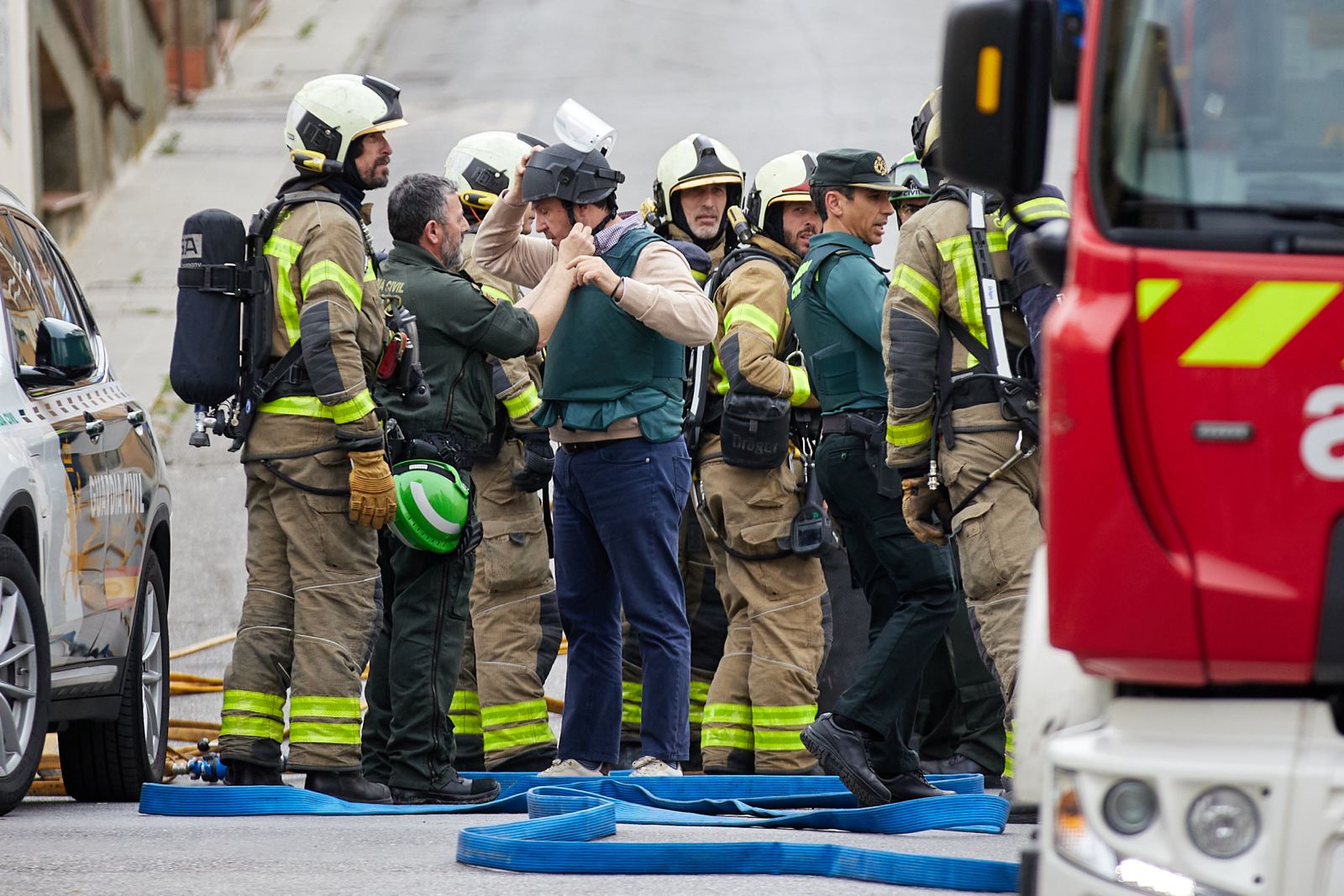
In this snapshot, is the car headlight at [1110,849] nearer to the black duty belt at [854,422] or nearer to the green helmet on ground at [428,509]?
the black duty belt at [854,422]

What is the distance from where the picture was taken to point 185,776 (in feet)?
25.9

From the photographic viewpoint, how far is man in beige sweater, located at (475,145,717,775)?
23.0 feet

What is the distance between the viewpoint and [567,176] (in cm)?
703

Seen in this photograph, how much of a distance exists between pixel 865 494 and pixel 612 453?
3.05 feet

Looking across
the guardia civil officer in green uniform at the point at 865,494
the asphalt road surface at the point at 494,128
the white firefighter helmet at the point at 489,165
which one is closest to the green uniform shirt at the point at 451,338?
the guardia civil officer in green uniform at the point at 865,494

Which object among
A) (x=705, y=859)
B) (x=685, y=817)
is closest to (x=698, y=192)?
(x=685, y=817)

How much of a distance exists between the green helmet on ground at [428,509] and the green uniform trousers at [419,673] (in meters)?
0.16

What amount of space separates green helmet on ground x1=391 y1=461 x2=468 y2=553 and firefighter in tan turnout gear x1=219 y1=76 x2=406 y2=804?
0.39ft

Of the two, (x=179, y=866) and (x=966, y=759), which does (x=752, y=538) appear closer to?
(x=966, y=759)

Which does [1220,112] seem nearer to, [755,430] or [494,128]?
[755,430]

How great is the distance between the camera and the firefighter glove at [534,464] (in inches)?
307

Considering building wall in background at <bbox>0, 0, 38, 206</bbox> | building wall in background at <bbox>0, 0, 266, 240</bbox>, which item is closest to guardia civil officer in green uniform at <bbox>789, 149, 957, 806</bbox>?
building wall in background at <bbox>0, 0, 38, 206</bbox>

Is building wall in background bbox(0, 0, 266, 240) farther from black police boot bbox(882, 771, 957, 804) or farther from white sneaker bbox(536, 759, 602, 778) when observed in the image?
black police boot bbox(882, 771, 957, 804)

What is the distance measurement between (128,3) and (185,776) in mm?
16582
